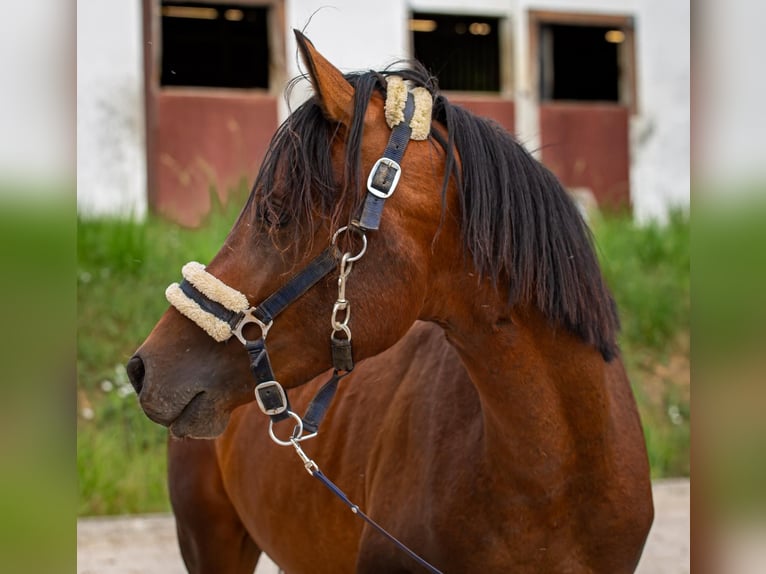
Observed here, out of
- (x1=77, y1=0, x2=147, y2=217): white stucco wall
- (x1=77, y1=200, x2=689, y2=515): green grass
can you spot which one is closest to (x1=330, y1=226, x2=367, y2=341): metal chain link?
(x1=77, y1=200, x2=689, y2=515): green grass

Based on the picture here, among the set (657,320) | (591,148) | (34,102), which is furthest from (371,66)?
(34,102)

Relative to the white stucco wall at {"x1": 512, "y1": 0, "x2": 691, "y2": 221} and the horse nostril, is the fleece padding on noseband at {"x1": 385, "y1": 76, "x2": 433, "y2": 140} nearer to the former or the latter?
the horse nostril

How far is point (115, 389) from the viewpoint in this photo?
5.42 m

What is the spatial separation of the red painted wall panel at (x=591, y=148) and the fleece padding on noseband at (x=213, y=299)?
5567mm

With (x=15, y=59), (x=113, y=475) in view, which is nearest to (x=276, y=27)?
(x=113, y=475)

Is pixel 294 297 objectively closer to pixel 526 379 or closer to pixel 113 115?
pixel 526 379

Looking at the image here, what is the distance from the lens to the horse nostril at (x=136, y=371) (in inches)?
63.9

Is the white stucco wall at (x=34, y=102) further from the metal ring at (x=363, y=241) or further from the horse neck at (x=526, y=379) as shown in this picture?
the horse neck at (x=526, y=379)

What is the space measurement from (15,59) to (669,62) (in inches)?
253

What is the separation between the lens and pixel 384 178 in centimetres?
163

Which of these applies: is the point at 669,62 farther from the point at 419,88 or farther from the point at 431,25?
the point at 419,88

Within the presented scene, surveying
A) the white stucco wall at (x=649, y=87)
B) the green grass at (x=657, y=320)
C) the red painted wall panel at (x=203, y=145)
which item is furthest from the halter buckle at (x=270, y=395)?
the white stucco wall at (x=649, y=87)

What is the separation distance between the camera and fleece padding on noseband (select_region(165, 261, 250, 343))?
5.24 ft

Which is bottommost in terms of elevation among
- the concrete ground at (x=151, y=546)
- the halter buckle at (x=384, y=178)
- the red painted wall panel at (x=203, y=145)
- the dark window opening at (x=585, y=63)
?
the concrete ground at (x=151, y=546)
